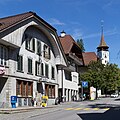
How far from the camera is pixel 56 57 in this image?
163ft

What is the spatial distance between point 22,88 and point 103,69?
3935cm

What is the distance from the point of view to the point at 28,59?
39.2 m

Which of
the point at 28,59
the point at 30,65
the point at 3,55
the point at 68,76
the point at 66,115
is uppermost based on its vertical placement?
the point at 28,59

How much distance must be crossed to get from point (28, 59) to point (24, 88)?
3.63 meters

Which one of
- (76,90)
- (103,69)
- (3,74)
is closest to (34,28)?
Answer: (3,74)

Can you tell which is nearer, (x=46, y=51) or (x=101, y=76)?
(x=46, y=51)

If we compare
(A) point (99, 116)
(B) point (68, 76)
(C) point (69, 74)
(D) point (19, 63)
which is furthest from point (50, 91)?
(A) point (99, 116)

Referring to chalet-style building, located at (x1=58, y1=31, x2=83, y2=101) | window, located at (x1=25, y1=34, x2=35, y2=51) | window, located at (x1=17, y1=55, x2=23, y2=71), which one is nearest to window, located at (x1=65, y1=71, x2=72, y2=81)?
chalet-style building, located at (x1=58, y1=31, x2=83, y2=101)

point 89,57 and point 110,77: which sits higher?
point 89,57

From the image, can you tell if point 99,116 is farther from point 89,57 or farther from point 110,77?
point 89,57

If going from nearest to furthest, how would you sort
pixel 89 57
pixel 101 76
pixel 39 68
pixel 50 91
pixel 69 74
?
1. pixel 39 68
2. pixel 50 91
3. pixel 69 74
4. pixel 101 76
5. pixel 89 57

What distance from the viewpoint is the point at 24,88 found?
37.8 m

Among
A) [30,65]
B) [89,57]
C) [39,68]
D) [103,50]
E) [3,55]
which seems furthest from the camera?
[103,50]

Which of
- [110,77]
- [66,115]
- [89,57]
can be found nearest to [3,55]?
[66,115]
